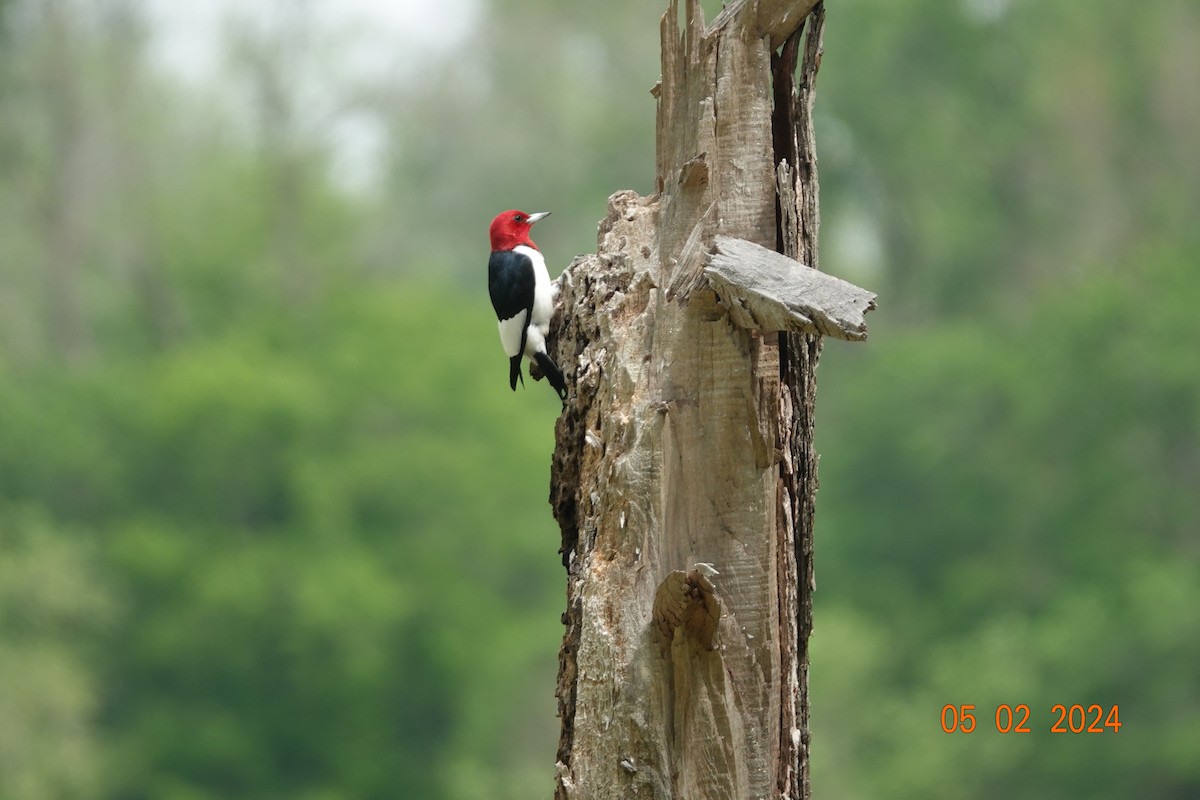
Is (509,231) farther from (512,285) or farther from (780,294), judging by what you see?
(780,294)

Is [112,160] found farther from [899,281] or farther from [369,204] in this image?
[899,281]

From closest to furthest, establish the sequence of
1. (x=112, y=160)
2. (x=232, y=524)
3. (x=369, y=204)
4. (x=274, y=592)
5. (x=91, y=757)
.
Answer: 1. (x=91, y=757)
2. (x=274, y=592)
3. (x=232, y=524)
4. (x=112, y=160)
5. (x=369, y=204)

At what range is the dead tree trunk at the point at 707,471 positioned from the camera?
5.96m

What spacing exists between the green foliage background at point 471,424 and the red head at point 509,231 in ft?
78.8

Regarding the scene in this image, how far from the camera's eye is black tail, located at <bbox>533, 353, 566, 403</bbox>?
7.62 metres

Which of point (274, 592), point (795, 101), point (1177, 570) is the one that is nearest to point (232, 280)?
point (274, 592)

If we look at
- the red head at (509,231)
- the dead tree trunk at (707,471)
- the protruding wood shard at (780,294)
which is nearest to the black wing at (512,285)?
the red head at (509,231)

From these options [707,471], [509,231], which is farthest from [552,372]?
[509,231]

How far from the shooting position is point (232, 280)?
155 ft

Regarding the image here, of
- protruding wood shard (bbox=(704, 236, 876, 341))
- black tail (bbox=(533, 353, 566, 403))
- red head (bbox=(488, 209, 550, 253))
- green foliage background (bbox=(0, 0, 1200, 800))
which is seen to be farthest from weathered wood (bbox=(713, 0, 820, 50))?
green foliage background (bbox=(0, 0, 1200, 800))

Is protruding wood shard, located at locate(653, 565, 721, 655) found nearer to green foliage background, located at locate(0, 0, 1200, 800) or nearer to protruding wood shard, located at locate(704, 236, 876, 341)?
protruding wood shard, located at locate(704, 236, 876, 341)

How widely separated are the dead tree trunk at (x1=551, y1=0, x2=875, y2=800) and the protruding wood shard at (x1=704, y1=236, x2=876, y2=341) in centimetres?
1

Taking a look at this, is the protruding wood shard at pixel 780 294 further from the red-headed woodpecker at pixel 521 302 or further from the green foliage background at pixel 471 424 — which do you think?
the green foliage background at pixel 471 424

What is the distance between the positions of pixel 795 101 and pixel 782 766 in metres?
2.31
